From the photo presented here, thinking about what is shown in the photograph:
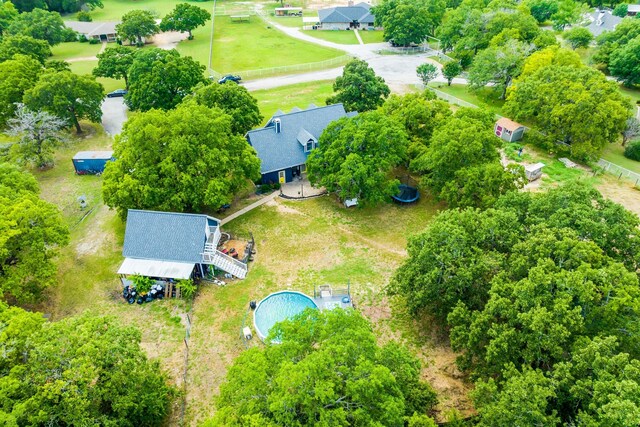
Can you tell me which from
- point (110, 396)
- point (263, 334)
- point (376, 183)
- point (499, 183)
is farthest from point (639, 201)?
point (110, 396)

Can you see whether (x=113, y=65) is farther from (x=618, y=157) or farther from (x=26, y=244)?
(x=618, y=157)

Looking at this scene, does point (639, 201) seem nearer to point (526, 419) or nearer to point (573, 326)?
point (573, 326)

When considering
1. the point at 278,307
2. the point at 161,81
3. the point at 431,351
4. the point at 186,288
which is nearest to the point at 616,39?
the point at 431,351

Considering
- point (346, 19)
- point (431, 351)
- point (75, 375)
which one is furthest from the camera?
point (346, 19)

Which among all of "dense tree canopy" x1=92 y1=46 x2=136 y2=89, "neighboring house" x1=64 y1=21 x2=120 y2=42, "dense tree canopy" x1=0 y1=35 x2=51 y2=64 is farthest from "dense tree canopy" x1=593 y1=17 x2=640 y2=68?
"neighboring house" x1=64 y1=21 x2=120 y2=42

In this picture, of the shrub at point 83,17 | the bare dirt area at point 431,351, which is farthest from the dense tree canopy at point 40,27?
the bare dirt area at point 431,351
